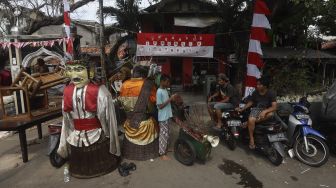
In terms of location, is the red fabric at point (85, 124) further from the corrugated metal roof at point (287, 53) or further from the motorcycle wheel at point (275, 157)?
the corrugated metal roof at point (287, 53)

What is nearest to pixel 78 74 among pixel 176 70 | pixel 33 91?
pixel 33 91

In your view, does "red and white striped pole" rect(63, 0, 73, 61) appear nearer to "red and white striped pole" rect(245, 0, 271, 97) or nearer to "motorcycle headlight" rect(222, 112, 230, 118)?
"motorcycle headlight" rect(222, 112, 230, 118)

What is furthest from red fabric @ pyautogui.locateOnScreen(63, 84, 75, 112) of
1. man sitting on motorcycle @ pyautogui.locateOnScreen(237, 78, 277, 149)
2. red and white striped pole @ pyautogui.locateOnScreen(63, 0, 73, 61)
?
man sitting on motorcycle @ pyautogui.locateOnScreen(237, 78, 277, 149)

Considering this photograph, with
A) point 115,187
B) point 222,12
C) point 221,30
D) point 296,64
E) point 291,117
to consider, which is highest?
point 222,12

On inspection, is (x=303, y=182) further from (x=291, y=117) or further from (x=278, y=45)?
(x=278, y=45)

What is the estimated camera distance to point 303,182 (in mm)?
4871

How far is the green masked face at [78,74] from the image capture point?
16.3ft

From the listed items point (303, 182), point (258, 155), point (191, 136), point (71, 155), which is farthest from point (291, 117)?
point (71, 155)

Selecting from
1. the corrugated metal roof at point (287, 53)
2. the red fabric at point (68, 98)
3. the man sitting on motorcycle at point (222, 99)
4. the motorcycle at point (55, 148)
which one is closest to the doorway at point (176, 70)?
the corrugated metal roof at point (287, 53)

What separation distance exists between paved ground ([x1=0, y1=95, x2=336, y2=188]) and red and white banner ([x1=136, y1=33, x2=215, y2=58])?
608 centimetres

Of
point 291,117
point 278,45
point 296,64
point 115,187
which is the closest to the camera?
point 115,187

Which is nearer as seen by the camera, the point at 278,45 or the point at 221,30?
the point at 221,30

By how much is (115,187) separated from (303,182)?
3.28 m

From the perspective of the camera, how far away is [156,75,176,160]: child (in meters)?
5.50
